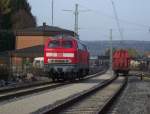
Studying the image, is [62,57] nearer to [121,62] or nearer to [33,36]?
[121,62]

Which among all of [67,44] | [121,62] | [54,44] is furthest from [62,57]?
[121,62]

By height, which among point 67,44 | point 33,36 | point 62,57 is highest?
point 33,36

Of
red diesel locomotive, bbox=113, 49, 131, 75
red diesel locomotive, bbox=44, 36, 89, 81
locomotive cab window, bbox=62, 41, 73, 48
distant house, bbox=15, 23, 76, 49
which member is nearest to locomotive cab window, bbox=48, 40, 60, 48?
red diesel locomotive, bbox=44, 36, 89, 81

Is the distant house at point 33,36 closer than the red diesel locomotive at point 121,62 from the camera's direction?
No

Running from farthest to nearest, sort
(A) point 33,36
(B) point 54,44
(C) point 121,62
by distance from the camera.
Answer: (A) point 33,36 < (C) point 121,62 < (B) point 54,44

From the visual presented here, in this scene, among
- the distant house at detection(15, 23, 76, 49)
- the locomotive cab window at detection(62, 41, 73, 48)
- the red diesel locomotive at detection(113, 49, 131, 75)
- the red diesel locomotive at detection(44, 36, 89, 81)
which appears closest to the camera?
the red diesel locomotive at detection(44, 36, 89, 81)

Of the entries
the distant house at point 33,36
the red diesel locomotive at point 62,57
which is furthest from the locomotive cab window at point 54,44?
the distant house at point 33,36

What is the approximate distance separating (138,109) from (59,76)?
1982cm

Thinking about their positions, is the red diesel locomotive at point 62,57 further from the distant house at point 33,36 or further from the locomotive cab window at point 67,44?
the distant house at point 33,36

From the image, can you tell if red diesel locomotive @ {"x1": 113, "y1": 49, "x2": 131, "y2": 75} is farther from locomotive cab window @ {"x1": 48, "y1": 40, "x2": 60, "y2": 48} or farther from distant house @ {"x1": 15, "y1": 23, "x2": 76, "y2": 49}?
distant house @ {"x1": 15, "y1": 23, "x2": 76, "y2": 49}

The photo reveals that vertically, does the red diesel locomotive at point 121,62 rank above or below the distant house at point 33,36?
below

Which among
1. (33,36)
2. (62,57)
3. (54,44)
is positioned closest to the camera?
(62,57)

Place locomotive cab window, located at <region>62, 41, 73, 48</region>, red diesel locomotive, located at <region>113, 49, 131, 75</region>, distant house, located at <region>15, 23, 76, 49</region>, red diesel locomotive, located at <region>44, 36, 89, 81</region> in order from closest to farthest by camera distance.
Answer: red diesel locomotive, located at <region>44, 36, 89, 81</region>
locomotive cab window, located at <region>62, 41, 73, 48</region>
red diesel locomotive, located at <region>113, 49, 131, 75</region>
distant house, located at <region>15, 23, 76, 49</region>

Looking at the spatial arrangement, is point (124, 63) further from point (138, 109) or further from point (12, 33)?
point (138, 109)
